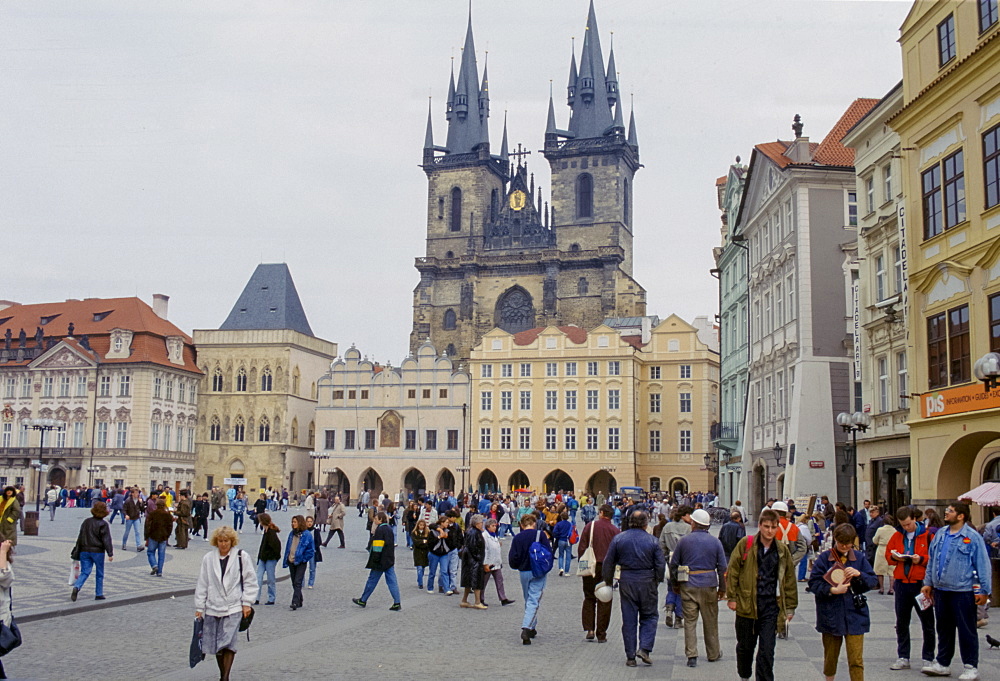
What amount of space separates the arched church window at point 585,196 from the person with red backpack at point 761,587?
280 ft

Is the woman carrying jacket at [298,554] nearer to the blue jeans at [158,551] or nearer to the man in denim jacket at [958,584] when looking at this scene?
the blue jeans at [158,551]

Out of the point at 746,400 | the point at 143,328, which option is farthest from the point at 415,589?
the point at 143,328

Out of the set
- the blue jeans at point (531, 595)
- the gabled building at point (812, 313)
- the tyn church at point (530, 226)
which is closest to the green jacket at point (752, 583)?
the blue jeans at point (531, 595)

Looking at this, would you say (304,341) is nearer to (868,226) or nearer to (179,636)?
(868,226)

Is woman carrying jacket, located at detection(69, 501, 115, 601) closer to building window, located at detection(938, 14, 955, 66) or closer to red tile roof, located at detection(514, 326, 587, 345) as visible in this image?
building window, located at detection(938, 14, 955, 66)

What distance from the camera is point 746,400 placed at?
1609 inches

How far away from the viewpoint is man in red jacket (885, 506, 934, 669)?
10.5 metres

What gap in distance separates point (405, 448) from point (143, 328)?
20190mm

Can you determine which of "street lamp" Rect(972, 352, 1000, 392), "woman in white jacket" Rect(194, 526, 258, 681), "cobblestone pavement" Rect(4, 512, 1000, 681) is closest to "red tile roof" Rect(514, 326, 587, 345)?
"cobblestone pavement" Rect(4, 512, 1000, 681)

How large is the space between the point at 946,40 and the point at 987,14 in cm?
156

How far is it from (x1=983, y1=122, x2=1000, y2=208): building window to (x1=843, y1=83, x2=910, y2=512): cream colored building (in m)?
5.74

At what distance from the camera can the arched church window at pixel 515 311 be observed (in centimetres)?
9194

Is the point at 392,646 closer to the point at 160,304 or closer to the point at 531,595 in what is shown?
the point at 531,595

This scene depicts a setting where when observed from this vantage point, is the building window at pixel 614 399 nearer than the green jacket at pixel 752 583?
No
